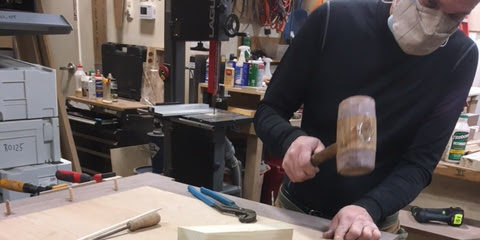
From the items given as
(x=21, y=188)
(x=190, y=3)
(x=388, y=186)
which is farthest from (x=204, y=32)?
(x=388, y=186)

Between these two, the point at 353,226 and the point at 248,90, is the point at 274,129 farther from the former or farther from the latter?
the point at 248,90

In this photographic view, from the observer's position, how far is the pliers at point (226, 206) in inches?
34.9

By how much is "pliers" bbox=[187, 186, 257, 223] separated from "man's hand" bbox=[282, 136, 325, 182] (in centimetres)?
15

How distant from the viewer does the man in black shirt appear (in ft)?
3.08

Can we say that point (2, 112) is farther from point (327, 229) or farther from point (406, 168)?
point (406, 168)

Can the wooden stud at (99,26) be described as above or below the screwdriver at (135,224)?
above

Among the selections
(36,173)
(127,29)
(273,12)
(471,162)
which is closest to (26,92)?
(36,173)

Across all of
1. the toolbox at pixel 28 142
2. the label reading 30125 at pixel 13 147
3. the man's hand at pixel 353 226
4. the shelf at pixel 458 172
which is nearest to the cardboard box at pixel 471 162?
the shelf at pixel 458 172

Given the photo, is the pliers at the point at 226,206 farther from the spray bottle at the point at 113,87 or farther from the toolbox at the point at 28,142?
the spray bottle at the point at 113,87

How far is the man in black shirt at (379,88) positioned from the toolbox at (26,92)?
115 centimetres

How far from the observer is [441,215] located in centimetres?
189

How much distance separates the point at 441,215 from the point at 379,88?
4.04 ft

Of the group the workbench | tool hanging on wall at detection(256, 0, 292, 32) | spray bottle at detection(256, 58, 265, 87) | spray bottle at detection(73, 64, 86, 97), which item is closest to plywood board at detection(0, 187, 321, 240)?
the workbench

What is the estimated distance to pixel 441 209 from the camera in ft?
6.35
